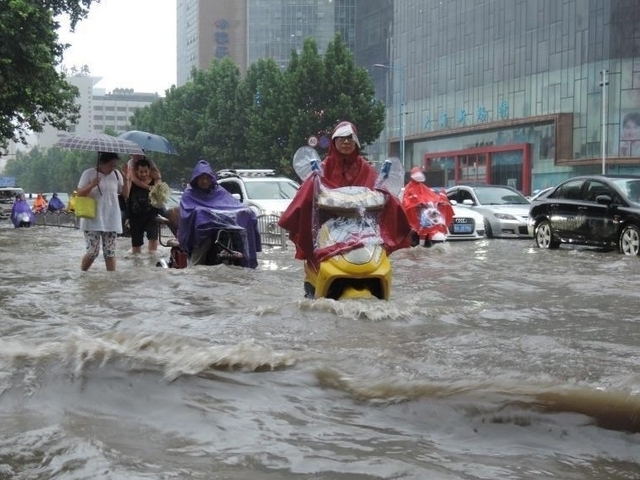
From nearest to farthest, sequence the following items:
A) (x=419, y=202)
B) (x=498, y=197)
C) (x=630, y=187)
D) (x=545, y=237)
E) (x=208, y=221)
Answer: (x=208, y=221), (x=630, y=187), (x=545, y=237), (x=419, y=202), (x=498, y=197)

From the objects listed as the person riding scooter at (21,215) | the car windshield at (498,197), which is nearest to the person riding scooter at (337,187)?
the car windshield at (498,197)

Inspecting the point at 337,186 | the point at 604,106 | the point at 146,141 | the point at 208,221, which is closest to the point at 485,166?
the point at 604,106

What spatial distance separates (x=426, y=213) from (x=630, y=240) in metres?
3.77

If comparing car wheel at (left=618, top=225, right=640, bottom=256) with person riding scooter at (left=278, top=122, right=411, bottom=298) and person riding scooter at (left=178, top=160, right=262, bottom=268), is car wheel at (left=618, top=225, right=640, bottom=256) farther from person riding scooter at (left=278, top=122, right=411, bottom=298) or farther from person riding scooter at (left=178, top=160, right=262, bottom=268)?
person riding scooter at (left=278, top=122, right=411, bottom=298)

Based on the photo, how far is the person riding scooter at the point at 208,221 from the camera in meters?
9.77

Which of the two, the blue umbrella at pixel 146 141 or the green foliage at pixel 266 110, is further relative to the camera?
the green foliage at pixel 266 110

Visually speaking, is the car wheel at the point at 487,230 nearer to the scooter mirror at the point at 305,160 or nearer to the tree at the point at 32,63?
the tree at the point at 32,63

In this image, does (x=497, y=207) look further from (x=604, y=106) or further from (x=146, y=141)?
(x=604, y=106)

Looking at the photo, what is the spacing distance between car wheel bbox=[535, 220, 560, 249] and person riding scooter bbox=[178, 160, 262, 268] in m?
7.70

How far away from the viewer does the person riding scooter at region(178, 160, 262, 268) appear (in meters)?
9.77

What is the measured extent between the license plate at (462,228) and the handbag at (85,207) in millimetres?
10076

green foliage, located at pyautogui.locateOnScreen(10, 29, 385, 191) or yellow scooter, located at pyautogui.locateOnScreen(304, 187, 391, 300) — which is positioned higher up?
green foliage, located at pyautogui.locateOnScreen(10, 29, 385, 191)

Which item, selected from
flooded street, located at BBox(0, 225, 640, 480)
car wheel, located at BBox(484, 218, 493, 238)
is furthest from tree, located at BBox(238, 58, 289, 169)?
flooded street, located at BBox(0, 225, 640, 480)

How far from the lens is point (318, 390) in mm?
4387
